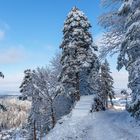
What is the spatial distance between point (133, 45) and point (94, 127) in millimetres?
7445

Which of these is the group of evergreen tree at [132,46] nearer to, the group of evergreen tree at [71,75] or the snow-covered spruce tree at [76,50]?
the group of evergreen tree at [71,75]

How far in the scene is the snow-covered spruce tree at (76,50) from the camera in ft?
127

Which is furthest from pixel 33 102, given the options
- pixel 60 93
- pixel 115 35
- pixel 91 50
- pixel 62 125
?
pixel 115 35

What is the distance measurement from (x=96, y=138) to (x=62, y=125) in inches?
245

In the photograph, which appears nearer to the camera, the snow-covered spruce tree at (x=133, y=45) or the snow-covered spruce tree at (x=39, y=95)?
the snow-covered spruce tree at (x=133, y=45)

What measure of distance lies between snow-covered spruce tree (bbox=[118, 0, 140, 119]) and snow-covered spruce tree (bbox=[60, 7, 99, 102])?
1666 cm

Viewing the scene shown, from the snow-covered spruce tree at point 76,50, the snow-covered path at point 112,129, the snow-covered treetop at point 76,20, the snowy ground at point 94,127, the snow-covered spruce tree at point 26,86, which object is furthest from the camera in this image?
the snow-covered spruce tree at point 26,86

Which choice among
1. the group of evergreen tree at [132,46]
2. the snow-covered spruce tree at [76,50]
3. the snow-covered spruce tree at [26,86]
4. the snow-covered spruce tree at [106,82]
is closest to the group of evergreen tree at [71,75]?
the snow-covered spruce tree at [76,50]

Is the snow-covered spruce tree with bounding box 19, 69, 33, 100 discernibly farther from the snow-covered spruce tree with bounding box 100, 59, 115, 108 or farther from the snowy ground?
the snowy ground

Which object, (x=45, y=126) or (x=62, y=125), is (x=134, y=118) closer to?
(x=62, y=125)

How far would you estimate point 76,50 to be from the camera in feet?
129

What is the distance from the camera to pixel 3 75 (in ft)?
84.7

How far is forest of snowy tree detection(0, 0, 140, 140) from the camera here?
20.7 m

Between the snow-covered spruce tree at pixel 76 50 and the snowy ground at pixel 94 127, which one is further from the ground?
the snow-covered spruce tree at pixel 76 50
